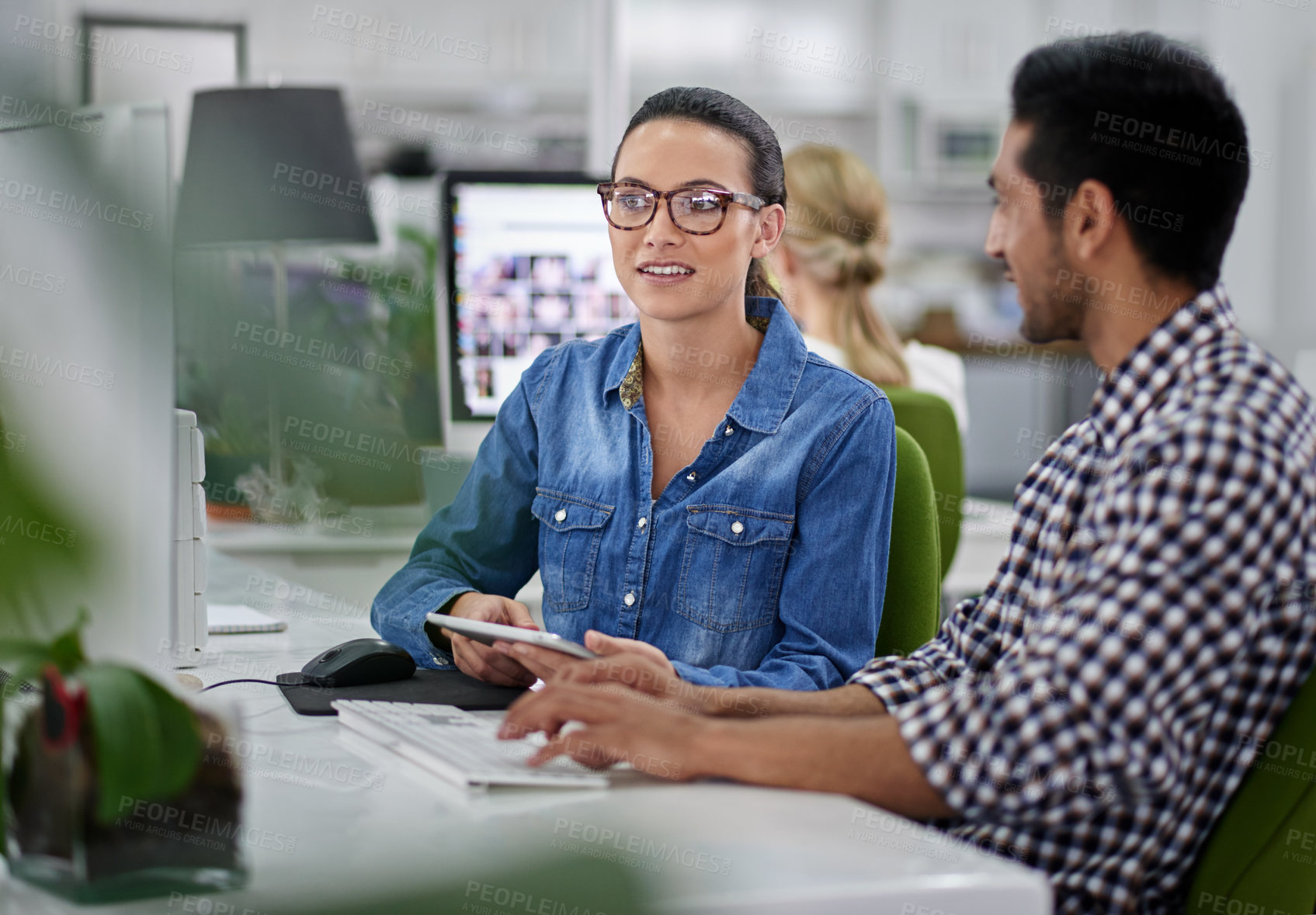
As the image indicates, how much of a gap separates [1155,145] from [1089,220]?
7cm

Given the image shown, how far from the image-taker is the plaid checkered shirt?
31.5 inches

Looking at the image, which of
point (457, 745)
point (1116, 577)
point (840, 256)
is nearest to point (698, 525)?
point (457, 745)

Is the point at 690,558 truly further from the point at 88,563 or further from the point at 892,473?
the point at 88,563

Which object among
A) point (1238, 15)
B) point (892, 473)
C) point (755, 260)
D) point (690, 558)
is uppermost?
point (1238, 15)

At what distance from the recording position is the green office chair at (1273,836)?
2.75 feet

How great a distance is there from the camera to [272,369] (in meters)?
0.76

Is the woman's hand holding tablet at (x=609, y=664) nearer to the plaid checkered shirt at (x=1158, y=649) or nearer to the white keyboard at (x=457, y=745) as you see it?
the white keyboard at (x=457, y=745)

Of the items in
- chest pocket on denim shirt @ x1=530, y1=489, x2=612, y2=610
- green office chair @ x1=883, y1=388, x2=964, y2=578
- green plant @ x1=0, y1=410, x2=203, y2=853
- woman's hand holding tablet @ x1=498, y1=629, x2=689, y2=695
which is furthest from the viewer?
green office chair @ x1=883, y1=388, x2=964, y2=578

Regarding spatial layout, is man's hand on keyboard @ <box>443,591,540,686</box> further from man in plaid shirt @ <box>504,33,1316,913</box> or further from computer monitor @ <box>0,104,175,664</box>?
computer monitor @ <box>0,104,175,664</box>

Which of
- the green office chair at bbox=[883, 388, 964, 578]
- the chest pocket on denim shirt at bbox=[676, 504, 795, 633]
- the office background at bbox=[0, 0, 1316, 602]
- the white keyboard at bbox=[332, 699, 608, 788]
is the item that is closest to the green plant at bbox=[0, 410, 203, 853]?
the white keyboard at bbox=[332, 699, 608, 788]

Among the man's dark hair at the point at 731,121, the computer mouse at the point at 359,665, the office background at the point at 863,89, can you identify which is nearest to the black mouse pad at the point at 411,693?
the computer mouse at the point at 359,665

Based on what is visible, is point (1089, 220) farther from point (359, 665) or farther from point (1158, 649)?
Answer: point (359, 665)

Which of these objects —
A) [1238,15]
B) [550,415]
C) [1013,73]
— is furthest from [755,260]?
[1238,15]

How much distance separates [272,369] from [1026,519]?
65 centimetres
